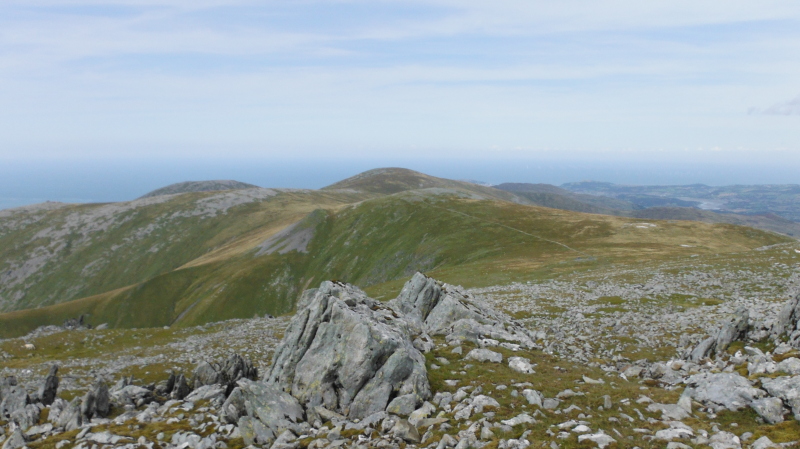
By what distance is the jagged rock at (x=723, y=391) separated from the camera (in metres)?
14.6

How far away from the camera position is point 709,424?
44.5ft

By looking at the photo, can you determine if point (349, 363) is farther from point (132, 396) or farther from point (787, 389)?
point (132, 396)

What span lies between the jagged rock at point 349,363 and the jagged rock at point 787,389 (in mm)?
12870

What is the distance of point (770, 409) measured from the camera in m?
13.5

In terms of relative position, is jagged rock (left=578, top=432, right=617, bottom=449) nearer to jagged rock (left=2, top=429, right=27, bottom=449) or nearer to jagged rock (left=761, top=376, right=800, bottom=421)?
jagged rock (left=761, top=376, right=800, bottom=421)

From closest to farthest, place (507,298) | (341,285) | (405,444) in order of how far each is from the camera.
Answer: (405,444), (341,285), (507,298)

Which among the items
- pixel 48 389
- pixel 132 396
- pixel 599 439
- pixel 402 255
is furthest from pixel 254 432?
→ pixel 402 255

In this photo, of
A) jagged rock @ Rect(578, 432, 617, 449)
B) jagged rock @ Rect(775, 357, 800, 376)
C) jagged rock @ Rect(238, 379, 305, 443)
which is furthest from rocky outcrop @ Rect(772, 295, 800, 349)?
jagged rock @ Rect(238, 379, 305, 443)

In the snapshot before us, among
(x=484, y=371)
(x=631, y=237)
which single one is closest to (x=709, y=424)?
(x=484, y=371)

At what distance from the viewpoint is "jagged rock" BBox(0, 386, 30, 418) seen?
2647 centimetres

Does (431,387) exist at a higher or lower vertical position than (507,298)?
higher

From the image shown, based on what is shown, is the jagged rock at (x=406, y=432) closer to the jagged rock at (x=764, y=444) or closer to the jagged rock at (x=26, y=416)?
the jagged rock at (x=764, y=444)

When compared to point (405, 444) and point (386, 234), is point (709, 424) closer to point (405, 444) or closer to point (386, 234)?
point (405, 444)

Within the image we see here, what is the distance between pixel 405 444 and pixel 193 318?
12197 centimetres
